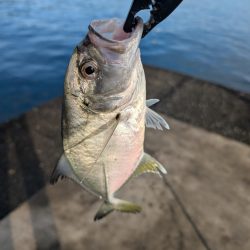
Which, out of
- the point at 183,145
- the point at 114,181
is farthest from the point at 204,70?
the point at 114,181

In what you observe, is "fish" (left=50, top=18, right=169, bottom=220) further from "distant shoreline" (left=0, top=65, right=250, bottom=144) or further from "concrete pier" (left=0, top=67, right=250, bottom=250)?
"distant shoreline" (left=0, top=65, right=250, bottom=144)

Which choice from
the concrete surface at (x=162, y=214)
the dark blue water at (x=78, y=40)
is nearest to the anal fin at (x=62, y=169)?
the concrete surface at (x=162, y=214)

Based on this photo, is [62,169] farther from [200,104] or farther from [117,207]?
[200,104]

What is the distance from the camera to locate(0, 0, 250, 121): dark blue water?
1363 cm

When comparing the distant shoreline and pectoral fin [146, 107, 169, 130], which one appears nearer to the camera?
pectoral fin [146, 107, 169, 130]

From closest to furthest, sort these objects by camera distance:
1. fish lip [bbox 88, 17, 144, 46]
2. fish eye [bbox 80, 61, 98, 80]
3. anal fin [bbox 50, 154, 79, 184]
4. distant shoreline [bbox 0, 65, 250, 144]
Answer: fish lip [bbox 88, 17, 144, 46] < fish eye [bbox 80, 61, 98, 80] < anal fin [bbox 50, 154, 79, 184] < distant shoreline [bbox 0, 65, 250, 144]

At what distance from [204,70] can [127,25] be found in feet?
48.2

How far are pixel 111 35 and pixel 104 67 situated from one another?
23cm

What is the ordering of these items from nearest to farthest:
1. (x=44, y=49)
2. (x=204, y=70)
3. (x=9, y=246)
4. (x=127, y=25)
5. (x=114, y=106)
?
(x=127, y=25)
(x=114, y=106)
(x=9, y=246)
(x=204, y=70)
(x=44, y=49)

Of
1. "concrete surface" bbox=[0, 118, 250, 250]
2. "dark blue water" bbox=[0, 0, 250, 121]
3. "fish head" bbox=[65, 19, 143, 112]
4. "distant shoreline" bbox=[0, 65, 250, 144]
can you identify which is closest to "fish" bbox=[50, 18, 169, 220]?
"fish head" bbox=[65, 19, 143, 112]

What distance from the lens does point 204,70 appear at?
1591 centimetres

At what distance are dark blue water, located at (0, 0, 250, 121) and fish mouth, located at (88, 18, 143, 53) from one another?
32.7ft

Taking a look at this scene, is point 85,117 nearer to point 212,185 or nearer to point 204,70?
point 212,185

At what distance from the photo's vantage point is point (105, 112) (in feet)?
7.21
